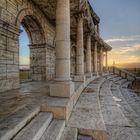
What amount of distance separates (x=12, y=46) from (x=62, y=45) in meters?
3.11

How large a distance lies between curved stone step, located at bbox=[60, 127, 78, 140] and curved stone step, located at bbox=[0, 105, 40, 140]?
83cm

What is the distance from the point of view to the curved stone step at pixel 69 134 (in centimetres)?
306

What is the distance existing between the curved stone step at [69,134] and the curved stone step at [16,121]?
825 mm

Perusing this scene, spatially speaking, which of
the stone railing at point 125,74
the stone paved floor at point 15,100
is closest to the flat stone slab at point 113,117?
the stone paved floor at point 15,100

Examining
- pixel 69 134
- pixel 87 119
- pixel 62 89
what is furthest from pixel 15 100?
pixel 87 119

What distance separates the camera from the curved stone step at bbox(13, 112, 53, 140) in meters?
2.42

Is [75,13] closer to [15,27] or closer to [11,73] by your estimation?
[15,27]

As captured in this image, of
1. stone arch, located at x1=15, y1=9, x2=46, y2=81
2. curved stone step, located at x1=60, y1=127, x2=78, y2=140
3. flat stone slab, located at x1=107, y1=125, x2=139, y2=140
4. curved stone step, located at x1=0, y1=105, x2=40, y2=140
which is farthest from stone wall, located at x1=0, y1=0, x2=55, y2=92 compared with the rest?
flat stone slab, located at x1=107, y1=125, x2=139, y2=140

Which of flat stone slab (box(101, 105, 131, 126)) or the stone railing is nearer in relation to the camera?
flat stone slab (box(101, 105, 131, 126))

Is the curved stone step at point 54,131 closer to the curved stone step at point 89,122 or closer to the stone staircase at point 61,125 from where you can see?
the stone staircase at point 61,125

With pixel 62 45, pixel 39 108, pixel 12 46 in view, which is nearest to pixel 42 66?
pixel 12 46

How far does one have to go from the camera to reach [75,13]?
10016mm

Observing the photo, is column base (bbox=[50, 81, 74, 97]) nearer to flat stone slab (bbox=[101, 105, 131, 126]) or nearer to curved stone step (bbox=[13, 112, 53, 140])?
flat stone slab (bbox=[101, 105, 131, 126])

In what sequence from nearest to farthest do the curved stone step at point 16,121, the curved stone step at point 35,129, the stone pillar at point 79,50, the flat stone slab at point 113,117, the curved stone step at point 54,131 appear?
1. the curved stone step at point 16,121
2. the curved stone step at point 35,129
3. the curved stone step at point 54,131
4. the flat stone slab at point 113,117
5. the stone pillar at point 79,50
